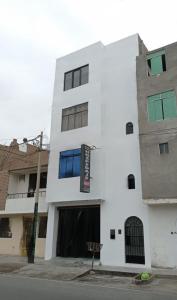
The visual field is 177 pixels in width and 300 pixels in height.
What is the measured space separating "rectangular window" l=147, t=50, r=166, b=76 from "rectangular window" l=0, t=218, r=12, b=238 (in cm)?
1675

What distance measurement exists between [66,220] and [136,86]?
1036cm

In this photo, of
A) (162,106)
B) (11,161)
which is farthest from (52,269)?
(11,161)

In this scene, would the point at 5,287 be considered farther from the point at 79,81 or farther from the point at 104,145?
the point at 79,81

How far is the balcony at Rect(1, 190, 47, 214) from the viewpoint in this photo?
21.0 m

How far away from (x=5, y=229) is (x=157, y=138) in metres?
15.4

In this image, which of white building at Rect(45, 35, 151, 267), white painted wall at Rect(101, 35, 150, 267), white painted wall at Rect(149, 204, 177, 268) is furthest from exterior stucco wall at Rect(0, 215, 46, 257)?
white painted wall at Rect(149, 204, 177, 268)

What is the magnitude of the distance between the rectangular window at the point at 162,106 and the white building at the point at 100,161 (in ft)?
4.26

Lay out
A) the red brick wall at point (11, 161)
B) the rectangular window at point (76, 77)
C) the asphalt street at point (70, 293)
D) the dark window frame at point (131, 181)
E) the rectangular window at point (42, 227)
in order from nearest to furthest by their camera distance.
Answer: the asphalt street at point (70, 293) < the dark window frame at point (131, 181) < the rectangular window at point (76, 77) < the rectangular window at point (42, 227) < the red brick wall at point (11, 161)

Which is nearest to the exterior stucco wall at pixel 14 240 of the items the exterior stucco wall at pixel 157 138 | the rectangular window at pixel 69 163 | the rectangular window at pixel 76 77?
the rectangular window at pixel 69 163

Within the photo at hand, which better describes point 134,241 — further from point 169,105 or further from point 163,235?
point 169,105

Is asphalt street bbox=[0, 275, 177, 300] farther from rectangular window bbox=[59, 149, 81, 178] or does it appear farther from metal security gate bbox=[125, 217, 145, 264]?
rectangular window bbox=[59, 149, 81, 178]

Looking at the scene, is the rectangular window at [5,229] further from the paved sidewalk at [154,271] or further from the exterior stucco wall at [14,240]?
the paved sidewalk at [154,271]

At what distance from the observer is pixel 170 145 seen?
1574cm

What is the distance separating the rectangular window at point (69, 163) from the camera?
1899 cm
